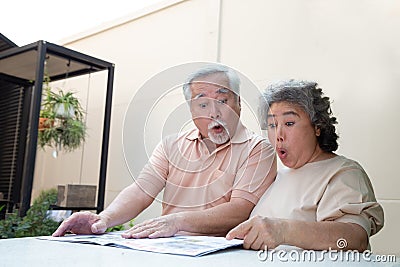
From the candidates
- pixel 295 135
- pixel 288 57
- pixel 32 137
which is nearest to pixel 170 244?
pixel 295 135

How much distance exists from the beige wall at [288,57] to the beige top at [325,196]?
43 cm

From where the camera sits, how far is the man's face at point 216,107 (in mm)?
1290

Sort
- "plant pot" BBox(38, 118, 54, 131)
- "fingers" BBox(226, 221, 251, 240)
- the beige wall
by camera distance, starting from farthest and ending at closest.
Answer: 1. "plant pot" BBox(38, 118, 54, 131)
2. the beige wall
3. "fingers" BBox(226, 221, 251, 240)

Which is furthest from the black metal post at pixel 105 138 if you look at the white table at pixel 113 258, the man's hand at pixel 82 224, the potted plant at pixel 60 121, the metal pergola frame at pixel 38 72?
the white table at pixel 113 258

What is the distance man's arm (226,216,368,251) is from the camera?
875 millimetres

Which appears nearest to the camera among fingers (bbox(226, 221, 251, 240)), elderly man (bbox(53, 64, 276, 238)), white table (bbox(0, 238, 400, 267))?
white table (bbox(0, 238, 400, 267))

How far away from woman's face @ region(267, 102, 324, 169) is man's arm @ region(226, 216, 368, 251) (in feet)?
0.94

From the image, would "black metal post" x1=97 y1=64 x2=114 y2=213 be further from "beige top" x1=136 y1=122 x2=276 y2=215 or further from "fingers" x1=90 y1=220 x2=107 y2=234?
"fingers" x1=90 y1=220 x2=107 y2=234

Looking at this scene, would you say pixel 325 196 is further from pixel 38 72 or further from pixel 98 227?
pixel 38 72

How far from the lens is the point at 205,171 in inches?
51.6

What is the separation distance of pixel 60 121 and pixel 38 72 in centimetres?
30

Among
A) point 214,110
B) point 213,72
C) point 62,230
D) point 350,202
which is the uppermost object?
point 213,72

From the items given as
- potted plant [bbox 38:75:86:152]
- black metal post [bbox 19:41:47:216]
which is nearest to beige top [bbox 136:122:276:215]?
black metal post [bbox 19:41:47:216]

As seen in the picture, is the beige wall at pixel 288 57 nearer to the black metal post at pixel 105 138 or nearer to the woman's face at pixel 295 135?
the black metal post at pixel 105 138
